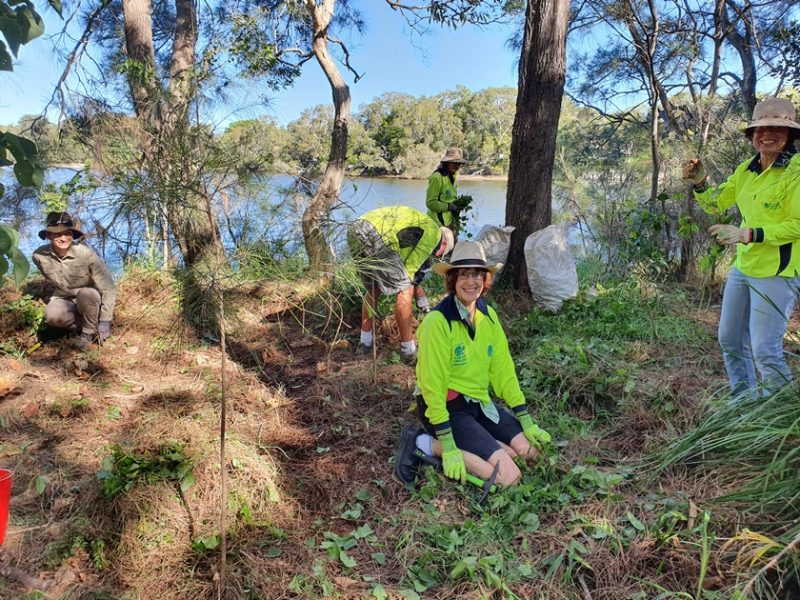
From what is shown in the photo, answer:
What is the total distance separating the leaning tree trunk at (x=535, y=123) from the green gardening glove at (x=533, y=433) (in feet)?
7.41

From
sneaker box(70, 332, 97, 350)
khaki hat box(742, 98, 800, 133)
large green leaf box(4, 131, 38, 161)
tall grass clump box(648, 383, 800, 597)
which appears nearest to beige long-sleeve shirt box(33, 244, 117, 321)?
sneaker box(70, 332, 97, 350)

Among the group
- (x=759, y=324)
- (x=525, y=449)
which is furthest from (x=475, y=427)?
(x=759, y=324)

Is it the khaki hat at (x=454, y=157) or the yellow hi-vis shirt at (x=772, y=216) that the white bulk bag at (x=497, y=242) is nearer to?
the khaki hat at (x=454, y=157)

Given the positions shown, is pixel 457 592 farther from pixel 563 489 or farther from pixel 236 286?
pixel 236 286

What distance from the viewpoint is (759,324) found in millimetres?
2568

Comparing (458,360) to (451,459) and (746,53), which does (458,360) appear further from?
(746,53)

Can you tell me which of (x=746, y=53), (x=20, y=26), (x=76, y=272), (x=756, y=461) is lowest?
(x=756, y=461)

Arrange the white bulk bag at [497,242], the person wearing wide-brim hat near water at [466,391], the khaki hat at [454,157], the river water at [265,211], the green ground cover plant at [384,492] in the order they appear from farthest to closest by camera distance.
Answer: the khaki hat at [454,157]
the white bulk bag at [497,242]
the person wearing wide-brim hat near water at [466,391]
the river water at [265,211]
the green ground cover plant at [384,492]

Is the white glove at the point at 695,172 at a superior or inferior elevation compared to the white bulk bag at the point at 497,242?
superior

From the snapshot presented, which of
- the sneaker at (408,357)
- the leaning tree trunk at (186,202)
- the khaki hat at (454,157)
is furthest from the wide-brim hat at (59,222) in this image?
the khaki hat at (454,157)

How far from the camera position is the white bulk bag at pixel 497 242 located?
4.90 meters

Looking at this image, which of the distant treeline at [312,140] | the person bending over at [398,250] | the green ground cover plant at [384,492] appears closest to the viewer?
the green ground cover plant at [384,492]

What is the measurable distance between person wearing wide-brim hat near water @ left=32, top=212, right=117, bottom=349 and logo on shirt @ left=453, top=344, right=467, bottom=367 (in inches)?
119

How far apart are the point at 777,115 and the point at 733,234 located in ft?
1.91
